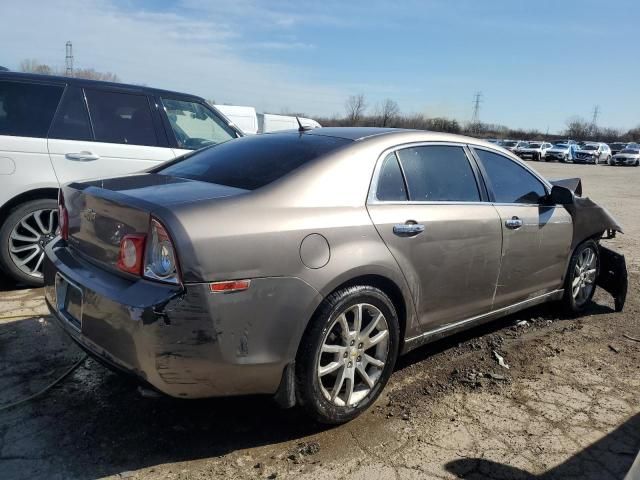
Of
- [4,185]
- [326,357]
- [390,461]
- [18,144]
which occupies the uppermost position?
[18,144]

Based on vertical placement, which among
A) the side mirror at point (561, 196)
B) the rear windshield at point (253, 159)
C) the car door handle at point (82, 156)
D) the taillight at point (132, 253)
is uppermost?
the rear windshield at point (253, 159)

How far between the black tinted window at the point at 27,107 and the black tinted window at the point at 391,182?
338 cm

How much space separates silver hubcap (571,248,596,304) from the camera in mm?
5051

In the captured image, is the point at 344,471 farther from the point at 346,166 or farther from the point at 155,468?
the point at 346,166

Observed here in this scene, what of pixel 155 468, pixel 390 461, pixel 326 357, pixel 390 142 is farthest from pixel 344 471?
pixel 390 142

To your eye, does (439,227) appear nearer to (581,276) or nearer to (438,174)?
(438,174)

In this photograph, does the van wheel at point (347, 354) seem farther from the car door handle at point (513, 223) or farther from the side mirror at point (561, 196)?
the side mirror at point (561, 196)

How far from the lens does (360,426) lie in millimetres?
3072

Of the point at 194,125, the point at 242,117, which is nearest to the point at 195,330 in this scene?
the point at 194,125

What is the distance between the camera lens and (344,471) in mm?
2645

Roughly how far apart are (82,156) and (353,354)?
3488mm

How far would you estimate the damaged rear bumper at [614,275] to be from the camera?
17.3 feet

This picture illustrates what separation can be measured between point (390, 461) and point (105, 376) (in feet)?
6.14

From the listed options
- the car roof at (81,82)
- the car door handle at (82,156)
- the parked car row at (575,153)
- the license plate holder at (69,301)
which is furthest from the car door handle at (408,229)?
the parked car row at (575,153)
